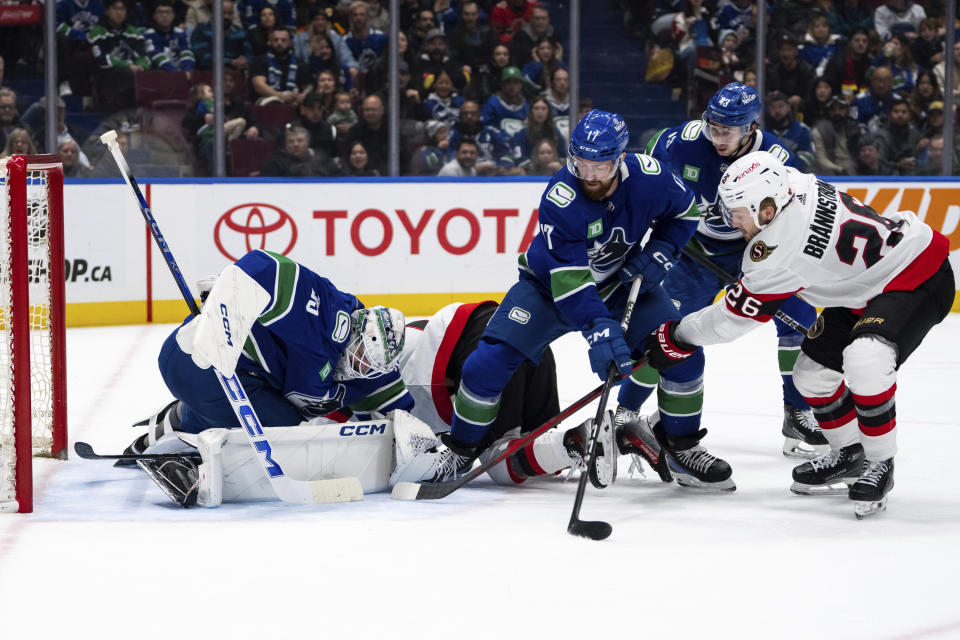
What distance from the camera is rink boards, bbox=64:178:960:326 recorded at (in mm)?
6508

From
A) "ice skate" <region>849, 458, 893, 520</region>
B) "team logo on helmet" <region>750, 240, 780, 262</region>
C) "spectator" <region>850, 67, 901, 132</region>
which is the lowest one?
"ice skate" <region>849, 458, 893, 520</region>

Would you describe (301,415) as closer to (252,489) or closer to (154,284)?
(252,489)

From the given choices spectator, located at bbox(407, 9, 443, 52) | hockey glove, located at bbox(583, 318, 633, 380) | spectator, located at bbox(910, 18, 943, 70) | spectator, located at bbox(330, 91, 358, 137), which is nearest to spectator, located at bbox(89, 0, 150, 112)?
spectator, located at bbox(330, 91, 358, 137)

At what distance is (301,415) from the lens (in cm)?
341

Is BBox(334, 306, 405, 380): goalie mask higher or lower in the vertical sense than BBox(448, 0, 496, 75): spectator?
lower

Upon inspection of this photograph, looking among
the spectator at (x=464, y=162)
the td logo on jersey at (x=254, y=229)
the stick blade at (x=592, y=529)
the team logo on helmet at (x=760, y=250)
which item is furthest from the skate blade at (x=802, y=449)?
the spectator at (x=464, y=162)

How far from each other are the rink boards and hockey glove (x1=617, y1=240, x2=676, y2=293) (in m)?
3.50

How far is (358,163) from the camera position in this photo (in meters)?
7.09

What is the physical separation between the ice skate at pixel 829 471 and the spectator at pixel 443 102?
14.3 ft

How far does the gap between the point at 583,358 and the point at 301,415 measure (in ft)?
7.96

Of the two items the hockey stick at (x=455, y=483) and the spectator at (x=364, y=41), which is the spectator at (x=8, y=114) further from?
the hockey stick at (x=455, y=483)

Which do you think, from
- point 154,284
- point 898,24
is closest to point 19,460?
point 154,284

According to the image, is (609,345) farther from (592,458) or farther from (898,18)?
(898,18)

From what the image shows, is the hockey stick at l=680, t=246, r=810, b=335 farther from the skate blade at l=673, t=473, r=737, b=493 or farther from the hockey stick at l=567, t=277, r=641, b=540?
the skate blade at l=673, t=473, r=737, b=493
